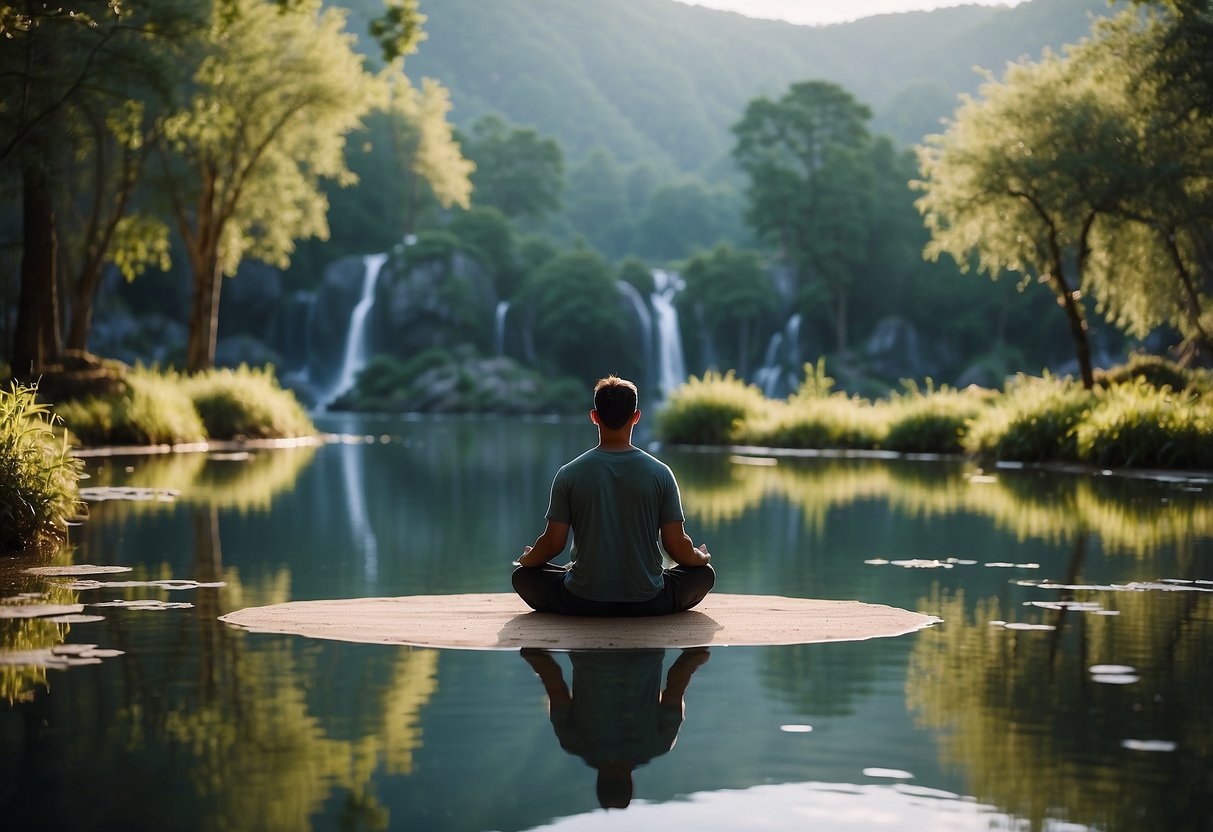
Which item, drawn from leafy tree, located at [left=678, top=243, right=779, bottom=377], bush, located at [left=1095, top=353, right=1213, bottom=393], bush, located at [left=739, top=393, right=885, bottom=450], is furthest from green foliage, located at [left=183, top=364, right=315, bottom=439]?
leafy tree, located at [left=678, top=243, right=779, bottom=377]

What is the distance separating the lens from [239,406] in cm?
3247

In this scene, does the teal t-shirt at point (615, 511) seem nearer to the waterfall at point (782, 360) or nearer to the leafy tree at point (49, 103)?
the leafy tree at point (49, 103)

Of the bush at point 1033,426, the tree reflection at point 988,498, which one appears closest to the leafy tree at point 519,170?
the bush at point 1033,426

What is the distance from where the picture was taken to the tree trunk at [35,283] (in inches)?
1019

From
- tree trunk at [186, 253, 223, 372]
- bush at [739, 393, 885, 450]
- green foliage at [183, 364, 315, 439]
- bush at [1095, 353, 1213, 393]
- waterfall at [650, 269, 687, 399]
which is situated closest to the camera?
bush at [1095, 353, 1213, 393]

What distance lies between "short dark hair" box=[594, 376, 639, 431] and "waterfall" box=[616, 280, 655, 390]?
68.3 metres

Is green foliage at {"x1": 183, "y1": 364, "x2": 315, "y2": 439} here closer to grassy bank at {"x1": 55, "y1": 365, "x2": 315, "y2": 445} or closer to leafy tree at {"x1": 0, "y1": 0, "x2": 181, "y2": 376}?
grassy bank at {"x1": 55, "y1": 365, "x2": 315, "y2": 445}

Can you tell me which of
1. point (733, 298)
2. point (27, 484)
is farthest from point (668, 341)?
point (27, 484)

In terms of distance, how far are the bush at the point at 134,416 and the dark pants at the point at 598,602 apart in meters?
20.1

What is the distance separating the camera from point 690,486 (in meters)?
20.3

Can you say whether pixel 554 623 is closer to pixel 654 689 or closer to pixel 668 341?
pixel 654 689

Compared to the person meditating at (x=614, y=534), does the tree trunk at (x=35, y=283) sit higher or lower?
higher

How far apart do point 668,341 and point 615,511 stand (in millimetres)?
69873

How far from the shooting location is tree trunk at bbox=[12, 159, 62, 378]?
25.9m
